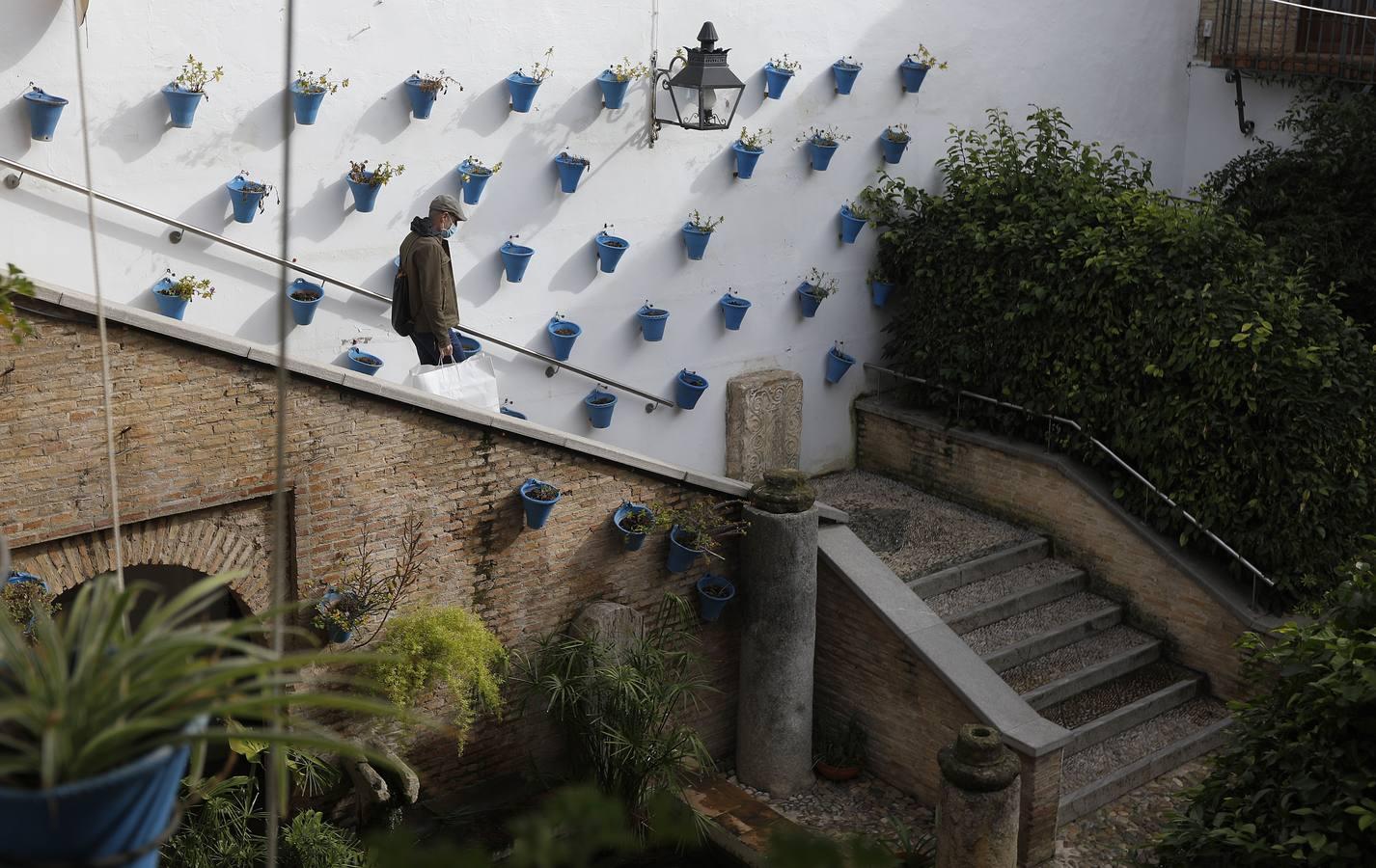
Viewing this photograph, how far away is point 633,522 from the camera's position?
848 cm

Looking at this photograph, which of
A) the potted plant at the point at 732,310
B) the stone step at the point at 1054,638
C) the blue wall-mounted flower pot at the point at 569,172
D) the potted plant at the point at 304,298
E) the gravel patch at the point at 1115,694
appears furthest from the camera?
the potted plant at the point at 732,310

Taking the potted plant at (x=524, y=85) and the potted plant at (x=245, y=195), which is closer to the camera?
the potted plant at (x=245, y=195)

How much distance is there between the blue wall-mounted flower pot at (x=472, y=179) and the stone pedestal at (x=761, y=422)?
2.67 metres

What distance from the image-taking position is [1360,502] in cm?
913

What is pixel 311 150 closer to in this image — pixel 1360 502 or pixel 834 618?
pixel 834 618

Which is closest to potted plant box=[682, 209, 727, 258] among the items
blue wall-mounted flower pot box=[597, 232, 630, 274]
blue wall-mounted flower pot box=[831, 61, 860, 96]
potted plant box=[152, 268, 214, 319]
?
blue wall-mounted flower pot box=[597, 232, 630, 274]

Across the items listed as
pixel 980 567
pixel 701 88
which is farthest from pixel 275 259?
pixel 980 567

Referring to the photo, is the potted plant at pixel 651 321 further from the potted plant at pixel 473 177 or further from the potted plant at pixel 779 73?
the potted plant at pixel 779 73

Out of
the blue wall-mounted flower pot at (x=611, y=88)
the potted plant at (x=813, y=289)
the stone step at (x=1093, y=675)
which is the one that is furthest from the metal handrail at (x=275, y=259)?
the stone step at (x=1093, y=675)

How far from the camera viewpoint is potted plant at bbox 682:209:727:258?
1023cm

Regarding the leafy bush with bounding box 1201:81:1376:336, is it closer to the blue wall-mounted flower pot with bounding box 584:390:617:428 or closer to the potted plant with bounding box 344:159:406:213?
the blue wall-mounted flower pot with bounding box 584:390:617:428

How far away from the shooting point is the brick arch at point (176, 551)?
6664 millimetres

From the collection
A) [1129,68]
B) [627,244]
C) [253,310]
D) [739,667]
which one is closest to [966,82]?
[1129,68]

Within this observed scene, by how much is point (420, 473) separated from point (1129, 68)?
8327 mm
